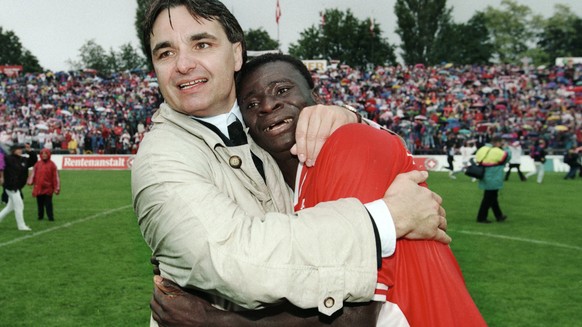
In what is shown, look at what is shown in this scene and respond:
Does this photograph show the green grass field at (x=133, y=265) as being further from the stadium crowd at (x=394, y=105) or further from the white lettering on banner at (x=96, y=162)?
the stadium crowd at (x=394, y=105)

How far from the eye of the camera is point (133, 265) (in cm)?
1046

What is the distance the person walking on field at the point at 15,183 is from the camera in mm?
14516

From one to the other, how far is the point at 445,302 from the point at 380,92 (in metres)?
45.7

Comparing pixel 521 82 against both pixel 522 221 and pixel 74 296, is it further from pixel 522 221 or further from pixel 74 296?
pixel 74 296

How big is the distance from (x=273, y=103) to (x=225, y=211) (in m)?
1.37

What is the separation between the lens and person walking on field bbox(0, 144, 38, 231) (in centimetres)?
1452

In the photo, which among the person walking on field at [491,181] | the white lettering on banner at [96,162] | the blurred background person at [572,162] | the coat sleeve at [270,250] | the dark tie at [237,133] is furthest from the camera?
the white lettering on banner at [96,162]

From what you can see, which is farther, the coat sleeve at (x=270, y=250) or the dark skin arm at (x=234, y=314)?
the dark skin arm at (x=234, y=314)

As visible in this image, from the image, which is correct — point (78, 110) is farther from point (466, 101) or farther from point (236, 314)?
point (236, 314)

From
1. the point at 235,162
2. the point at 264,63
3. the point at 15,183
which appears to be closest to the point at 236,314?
the point at 235,162

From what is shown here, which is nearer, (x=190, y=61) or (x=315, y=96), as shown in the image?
(x=190, y=61)

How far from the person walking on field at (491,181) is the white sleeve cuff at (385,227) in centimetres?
1351

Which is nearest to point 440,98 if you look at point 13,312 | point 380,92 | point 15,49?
point 380,92

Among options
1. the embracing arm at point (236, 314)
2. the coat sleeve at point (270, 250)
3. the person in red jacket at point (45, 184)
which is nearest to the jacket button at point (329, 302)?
the coat sleeve at point (270, 250)
